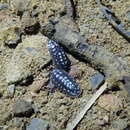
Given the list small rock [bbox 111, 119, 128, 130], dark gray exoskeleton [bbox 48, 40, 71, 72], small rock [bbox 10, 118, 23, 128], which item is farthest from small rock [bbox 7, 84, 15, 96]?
small rock [bbox 111, 119, 128, 130]

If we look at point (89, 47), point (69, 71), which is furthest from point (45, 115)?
point (89, 47)

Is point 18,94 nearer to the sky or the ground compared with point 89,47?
nearer to the ground

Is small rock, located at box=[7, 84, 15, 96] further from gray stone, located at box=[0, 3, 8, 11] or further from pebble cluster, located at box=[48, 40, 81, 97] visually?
gray stone, located at box=[0, 3, 8, 11]

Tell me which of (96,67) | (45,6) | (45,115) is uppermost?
(45,6)

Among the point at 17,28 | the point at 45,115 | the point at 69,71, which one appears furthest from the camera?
the point at 17,28

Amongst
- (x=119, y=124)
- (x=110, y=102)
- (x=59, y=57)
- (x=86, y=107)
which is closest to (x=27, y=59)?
(x=59, y=57)

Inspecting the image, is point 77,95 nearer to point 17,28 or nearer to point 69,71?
point 69,71
